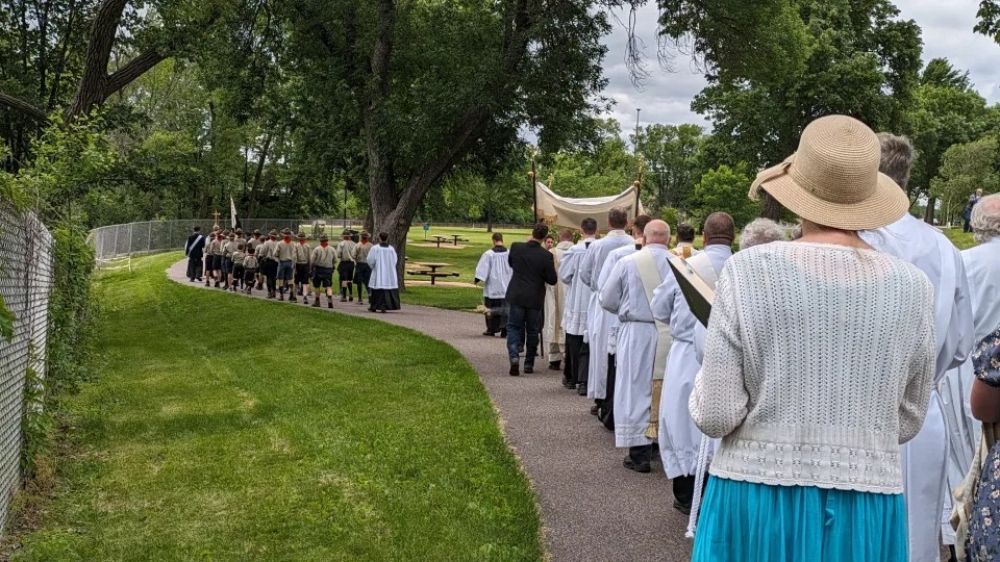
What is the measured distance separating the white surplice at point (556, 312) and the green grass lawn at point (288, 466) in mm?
1380

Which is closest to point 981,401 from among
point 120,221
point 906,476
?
point 906,476

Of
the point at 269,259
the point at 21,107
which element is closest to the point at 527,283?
the point at 21,107

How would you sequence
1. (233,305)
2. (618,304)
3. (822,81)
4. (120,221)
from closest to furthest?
(618,304) → (233,305) → (822,81) → (120,221)

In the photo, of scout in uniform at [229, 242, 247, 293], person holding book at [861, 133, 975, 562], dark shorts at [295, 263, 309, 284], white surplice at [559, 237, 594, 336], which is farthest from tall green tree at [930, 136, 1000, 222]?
person holding book at [861, 133, 975, 562]

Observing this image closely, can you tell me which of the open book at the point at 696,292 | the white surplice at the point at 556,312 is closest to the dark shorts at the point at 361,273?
the white surplice at the point at 556,312

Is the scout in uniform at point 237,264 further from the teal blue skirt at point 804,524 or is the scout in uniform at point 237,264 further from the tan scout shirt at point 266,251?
the teal blue skirt at point 804,524

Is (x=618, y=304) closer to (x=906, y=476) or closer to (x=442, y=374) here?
(x=906, y=476)

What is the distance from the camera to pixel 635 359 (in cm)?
812

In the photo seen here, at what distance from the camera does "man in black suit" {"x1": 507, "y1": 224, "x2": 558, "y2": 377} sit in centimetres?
1320

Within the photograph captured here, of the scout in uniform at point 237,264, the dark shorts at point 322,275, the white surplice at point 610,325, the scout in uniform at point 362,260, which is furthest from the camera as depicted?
the scout in uniform at point 237,264

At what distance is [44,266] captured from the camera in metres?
8.90

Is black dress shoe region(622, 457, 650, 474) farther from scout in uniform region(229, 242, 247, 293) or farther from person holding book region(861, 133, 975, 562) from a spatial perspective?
scout in uniform region(229, 242, 247, 293)

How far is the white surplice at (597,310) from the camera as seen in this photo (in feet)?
33.4

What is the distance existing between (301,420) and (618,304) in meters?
3.59
